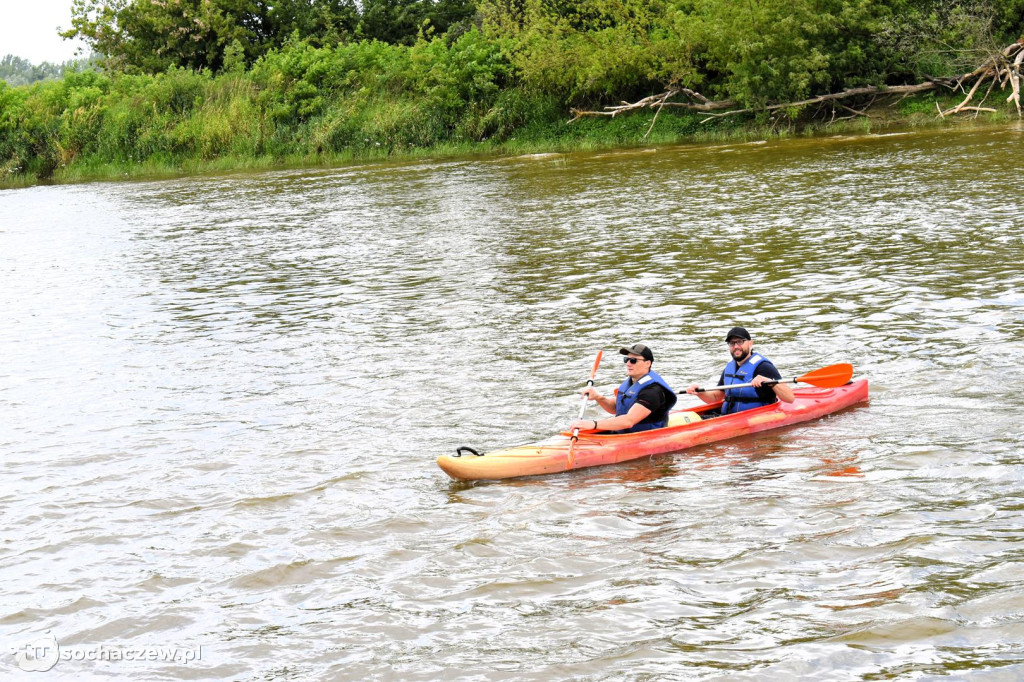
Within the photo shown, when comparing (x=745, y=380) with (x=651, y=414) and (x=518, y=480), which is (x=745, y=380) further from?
(x=518, y=480)

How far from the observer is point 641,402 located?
8.77 meters

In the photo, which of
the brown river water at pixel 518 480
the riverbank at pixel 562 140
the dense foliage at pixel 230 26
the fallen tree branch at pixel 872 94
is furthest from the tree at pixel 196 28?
the brown river water at pixel 518 480

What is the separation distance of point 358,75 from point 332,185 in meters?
11.0

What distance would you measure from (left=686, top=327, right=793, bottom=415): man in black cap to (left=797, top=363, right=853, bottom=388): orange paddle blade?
246 millimetres

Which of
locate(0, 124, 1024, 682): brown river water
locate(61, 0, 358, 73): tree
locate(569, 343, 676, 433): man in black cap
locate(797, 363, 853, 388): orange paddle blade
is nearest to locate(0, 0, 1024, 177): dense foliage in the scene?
locate(61, 0, 358, 73): tree

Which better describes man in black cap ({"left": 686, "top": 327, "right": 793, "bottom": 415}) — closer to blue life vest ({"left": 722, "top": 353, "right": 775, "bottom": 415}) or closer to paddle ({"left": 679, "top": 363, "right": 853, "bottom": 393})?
blue life vest ({"left": 722, "top": 353, "right": 775, "bottom": 415})

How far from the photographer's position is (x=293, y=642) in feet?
19.3

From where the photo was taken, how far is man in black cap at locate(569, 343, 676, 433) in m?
8.72

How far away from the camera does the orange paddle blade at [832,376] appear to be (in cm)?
928

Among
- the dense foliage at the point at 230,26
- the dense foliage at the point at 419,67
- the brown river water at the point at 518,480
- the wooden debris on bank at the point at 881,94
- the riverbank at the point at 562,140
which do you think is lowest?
the brown river water at the point at 518,480

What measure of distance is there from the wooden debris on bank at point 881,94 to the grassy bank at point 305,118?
1.40 feet

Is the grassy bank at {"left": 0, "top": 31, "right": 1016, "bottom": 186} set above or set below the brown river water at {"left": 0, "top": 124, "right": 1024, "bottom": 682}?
above

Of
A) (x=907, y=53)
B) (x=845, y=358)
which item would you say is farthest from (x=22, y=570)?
(x=907, y=53)

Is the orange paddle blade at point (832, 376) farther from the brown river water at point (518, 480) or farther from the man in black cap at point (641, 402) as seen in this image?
the man in black cap at point (641, 402)
